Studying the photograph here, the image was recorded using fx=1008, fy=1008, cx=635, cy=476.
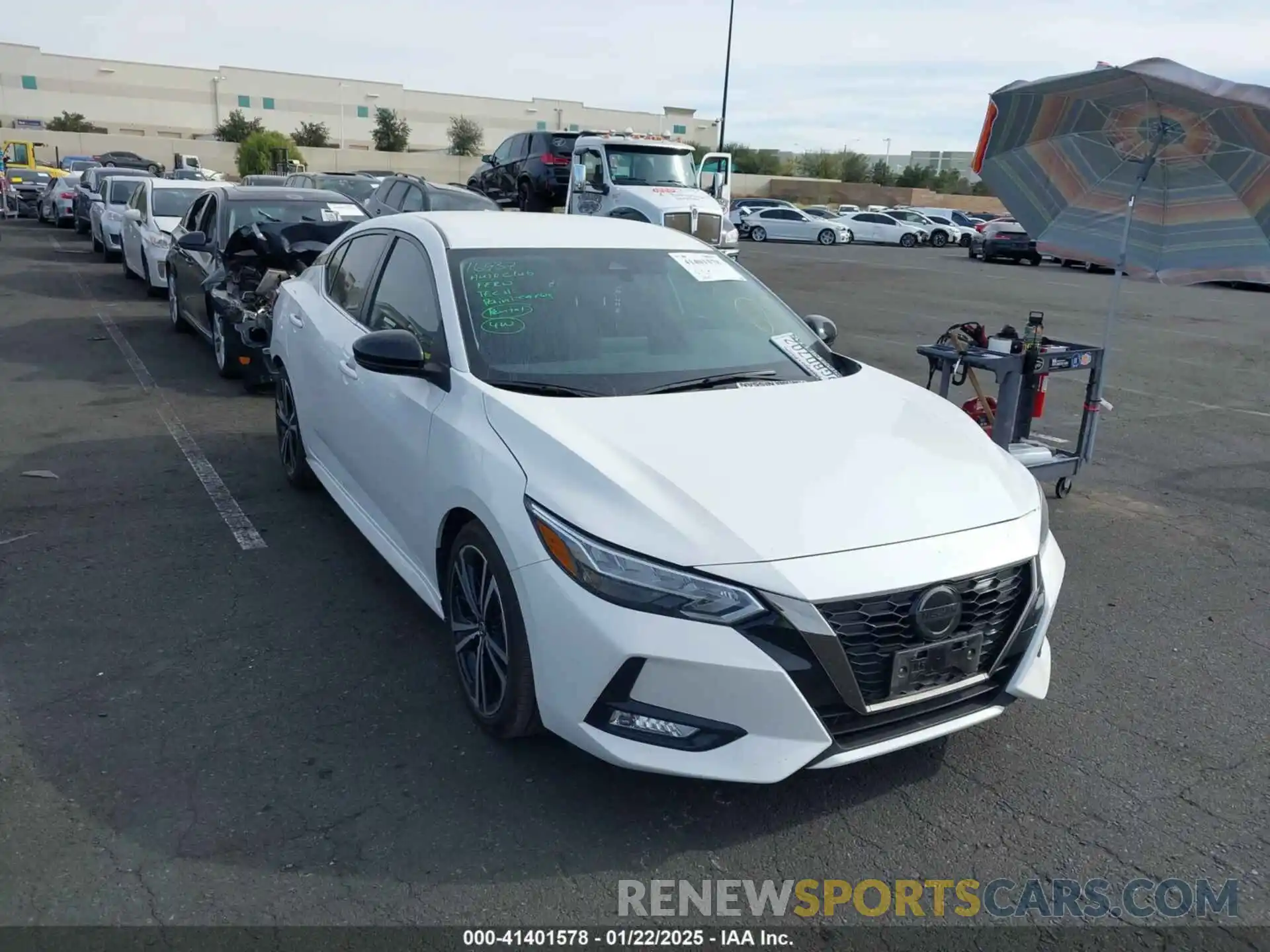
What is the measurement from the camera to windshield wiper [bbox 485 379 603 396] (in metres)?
3.74

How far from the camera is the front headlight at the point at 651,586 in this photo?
2.84 metres

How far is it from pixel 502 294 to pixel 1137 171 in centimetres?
479

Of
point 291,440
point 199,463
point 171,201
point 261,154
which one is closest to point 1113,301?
point 291,440

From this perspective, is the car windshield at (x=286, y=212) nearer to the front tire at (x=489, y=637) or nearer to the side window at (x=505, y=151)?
the front tire at (x=489, y=637)

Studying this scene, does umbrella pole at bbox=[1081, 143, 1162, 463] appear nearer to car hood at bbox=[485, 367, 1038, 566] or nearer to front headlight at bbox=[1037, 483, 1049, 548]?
car hood at bbox=[485, 367, 1038, 566]

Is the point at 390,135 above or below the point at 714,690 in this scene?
above

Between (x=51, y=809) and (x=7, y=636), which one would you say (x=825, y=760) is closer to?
(x=51, y=809)

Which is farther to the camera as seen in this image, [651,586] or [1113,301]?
[1113,301]

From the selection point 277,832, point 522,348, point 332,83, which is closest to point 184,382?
point 522,348

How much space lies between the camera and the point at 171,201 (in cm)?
1381

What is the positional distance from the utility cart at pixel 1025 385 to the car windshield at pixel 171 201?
11025 millimetres

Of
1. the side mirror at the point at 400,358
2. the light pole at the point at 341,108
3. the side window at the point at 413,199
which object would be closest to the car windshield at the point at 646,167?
the side window at the point at 413,199

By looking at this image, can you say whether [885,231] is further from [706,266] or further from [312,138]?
[312,138]

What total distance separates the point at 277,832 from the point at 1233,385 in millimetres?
11453
